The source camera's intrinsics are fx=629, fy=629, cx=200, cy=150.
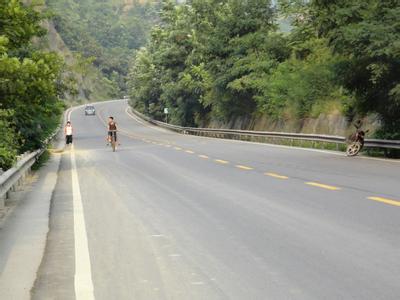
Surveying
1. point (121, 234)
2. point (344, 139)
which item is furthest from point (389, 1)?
point (121, 234)

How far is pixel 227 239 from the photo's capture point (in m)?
7.61

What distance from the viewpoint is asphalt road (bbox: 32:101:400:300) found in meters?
5.57

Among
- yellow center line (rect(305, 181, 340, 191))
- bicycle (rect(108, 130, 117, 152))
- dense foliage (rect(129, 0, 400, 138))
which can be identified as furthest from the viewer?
bicycle (rect(108, 130, 117, 152))

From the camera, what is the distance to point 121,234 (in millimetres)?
8211

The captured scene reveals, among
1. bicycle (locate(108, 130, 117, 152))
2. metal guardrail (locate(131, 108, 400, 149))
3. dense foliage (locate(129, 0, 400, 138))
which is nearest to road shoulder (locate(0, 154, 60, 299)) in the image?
metal guardrail (locate(131, 108, 400, 149))

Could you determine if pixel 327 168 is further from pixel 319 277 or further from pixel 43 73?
pixel 319 277

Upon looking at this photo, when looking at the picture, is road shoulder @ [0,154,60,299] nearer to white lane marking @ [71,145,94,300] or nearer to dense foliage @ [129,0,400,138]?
white lane marking @ [71,145,94,300]

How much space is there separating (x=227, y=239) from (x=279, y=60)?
39552 millimetres

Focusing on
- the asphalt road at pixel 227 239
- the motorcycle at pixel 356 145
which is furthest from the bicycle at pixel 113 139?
the asphalt road at pixel 227 239

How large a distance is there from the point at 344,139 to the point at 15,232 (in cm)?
1806

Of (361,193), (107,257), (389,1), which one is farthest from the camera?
(389,1)

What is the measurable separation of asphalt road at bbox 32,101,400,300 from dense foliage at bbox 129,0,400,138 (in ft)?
23.2

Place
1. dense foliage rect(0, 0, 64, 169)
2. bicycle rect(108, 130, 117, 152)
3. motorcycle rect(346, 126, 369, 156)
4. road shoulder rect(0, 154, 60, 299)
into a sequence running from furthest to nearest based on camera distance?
bicycle rect(108, 130, 117, 152) < motorcycle rect(346, 126, 369, 156) < dense foliage rect(0, 0, 64, 169) < road shoulder rect(0, 154, 60, 299)

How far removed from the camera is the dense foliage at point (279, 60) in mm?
20656
